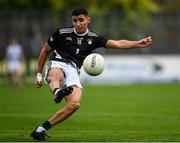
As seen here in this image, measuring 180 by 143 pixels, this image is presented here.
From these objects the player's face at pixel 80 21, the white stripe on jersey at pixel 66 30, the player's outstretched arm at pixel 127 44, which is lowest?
the player's outstretched arm at pixel 127 44

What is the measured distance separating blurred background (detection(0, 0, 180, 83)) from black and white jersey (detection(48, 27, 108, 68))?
2501cm

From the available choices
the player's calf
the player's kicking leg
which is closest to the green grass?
the player's kicking leg

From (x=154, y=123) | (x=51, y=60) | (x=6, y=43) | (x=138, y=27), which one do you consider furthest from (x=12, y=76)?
(x=51, y=60)

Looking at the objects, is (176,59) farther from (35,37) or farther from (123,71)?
(35,37)

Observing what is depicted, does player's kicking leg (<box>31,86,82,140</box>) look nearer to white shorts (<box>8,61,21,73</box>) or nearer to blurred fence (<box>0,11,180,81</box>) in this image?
white shorts (<box>8,61,21,73</box>)

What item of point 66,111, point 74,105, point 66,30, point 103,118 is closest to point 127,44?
point 66,30

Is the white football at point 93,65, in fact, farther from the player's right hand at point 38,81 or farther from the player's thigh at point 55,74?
the player's right hand at point 38,81

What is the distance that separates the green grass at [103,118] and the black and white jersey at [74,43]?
153 cm

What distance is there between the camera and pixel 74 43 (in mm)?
13703

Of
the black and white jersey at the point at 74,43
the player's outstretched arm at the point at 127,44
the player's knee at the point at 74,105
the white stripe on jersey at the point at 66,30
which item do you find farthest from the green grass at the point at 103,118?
the white stripe on jersey at the point at 66,30

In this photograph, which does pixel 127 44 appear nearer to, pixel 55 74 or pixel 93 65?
pixel 93 65

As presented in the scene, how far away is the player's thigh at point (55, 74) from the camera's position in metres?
13.3

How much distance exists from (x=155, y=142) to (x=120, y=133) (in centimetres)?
185

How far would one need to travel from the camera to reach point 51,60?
1370 cm
